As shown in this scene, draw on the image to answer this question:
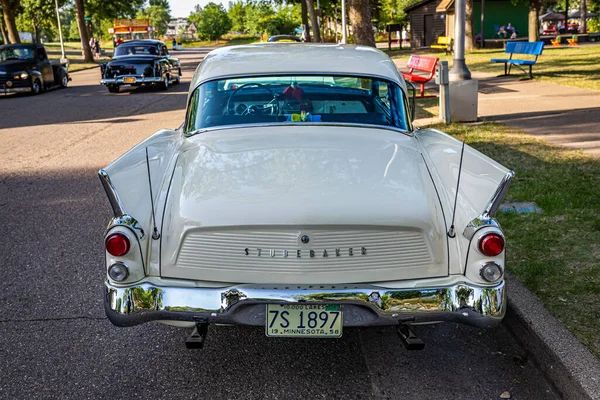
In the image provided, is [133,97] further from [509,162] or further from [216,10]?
[216,10]

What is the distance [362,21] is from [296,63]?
596 inches

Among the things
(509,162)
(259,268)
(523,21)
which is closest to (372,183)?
(259,268)

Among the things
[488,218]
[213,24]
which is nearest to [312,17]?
[488,218]

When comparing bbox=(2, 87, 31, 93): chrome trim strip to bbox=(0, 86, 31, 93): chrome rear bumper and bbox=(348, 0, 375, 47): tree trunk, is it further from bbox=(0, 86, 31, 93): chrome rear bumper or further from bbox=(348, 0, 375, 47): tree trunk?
bbox=(348, 0, 375, 47): tree trunk

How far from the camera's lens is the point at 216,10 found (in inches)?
4464

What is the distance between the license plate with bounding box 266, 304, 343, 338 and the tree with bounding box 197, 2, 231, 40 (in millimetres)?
112300

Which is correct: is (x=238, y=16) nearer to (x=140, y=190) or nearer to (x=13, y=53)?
(x=13, y=53)

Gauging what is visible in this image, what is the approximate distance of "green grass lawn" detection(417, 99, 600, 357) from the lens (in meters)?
4.16

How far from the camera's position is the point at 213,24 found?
111m

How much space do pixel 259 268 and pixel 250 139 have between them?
4.33 ft

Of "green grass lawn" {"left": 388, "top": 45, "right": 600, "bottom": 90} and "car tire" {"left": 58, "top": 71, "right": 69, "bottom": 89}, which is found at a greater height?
"car tire" {"left": 58, "top": 71, "right": 69, "bottom": 89}

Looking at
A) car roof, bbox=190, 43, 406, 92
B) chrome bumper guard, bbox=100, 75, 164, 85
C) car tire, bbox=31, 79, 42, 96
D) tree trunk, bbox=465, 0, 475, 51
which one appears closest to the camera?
car roof, bbox=190, 43, 406, 92

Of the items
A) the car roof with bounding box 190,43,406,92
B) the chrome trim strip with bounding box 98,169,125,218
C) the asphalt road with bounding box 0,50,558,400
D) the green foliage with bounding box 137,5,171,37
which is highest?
the green foliage with bounding box 137,5,171,37

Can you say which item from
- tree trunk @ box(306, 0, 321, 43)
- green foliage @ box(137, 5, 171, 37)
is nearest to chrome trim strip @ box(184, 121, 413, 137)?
tree trunk @ box(306, 0, 321, 43)
